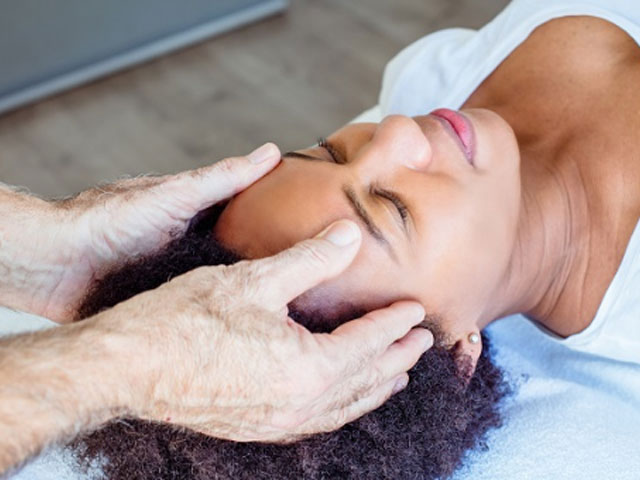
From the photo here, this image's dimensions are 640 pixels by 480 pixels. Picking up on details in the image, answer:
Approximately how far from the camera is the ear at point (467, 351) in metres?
1.30

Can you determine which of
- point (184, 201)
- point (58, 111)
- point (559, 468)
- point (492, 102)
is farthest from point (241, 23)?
point (559, 468)

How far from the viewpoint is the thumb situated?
1.01m

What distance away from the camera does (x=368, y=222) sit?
1.18 m

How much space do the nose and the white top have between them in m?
0.48

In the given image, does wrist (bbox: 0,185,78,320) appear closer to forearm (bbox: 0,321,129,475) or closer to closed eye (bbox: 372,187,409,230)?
forearm (bbox: 0,321,129,475)

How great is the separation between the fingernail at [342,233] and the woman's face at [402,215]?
0.08 meters

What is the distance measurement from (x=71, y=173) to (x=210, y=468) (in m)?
1.89

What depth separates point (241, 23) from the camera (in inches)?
131

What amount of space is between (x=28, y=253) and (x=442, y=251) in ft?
2.22

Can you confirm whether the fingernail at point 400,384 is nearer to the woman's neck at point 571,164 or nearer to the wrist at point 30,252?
the woman's neck at point 571,164

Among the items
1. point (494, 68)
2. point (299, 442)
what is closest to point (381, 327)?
point (299, 442)

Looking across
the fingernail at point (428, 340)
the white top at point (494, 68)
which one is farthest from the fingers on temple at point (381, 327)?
the white top at point (494, 68)

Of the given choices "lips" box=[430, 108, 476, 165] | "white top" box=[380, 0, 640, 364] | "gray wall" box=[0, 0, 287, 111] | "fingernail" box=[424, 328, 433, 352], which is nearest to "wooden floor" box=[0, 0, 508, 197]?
"gray wall" box=[0, 0, 287, 111]

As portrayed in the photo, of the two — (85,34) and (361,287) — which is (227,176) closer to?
(361,287)
